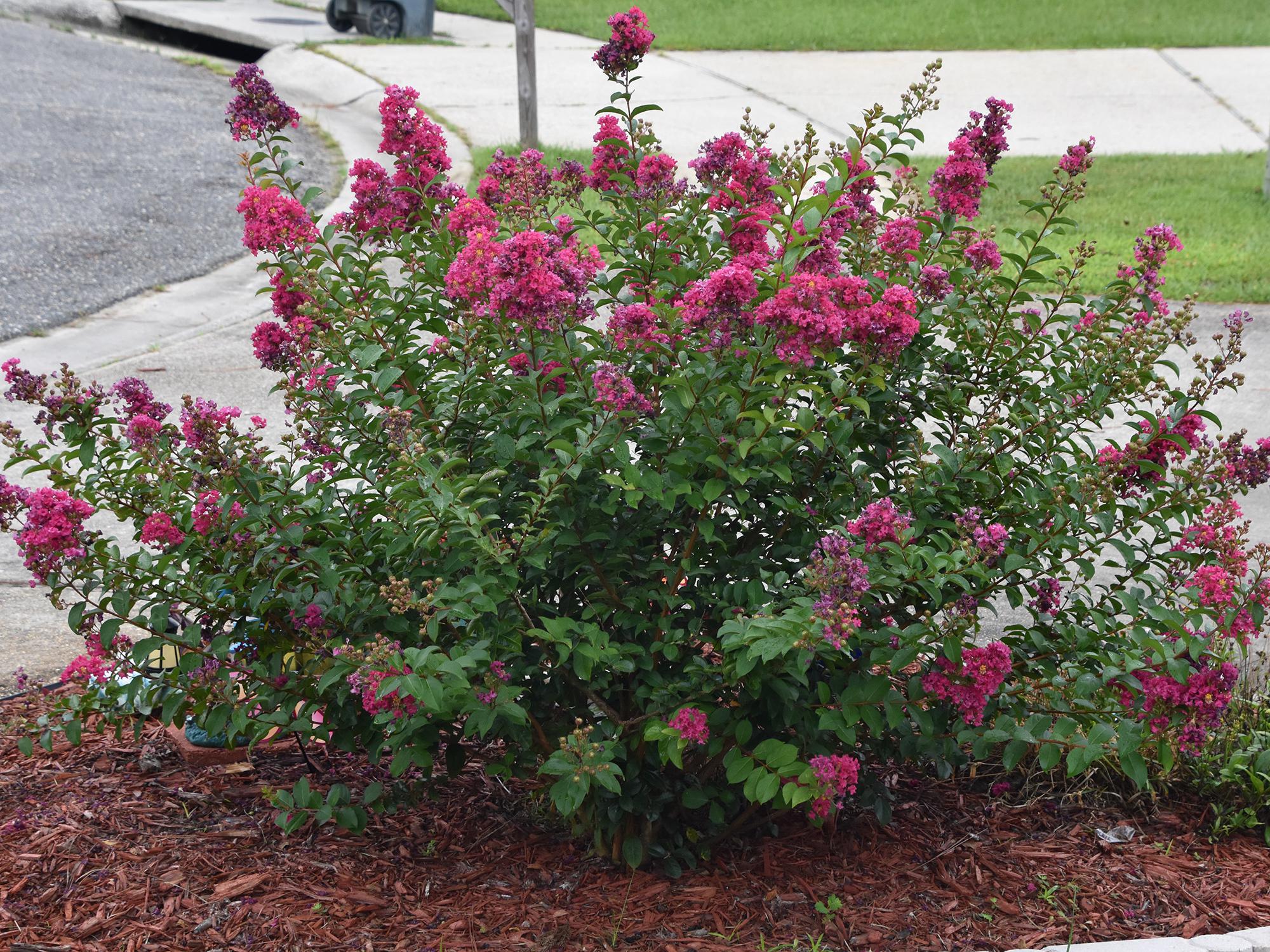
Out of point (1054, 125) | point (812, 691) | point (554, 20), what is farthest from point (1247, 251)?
point (554, 20)

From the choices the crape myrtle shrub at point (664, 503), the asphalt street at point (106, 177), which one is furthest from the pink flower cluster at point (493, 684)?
the asphalt street at point (106, 177)

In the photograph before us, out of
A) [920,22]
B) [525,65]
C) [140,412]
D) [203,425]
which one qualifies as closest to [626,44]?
[203,425]

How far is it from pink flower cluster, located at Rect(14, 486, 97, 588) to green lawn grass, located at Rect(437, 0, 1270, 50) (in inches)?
507

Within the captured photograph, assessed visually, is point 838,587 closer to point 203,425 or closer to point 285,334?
point 203,425

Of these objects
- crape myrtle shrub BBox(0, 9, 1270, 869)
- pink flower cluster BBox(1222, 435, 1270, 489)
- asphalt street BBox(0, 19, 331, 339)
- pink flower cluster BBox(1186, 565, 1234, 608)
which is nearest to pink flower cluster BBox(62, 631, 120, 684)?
crape myrtle shrub BBox(0, 9, 1270, 869)

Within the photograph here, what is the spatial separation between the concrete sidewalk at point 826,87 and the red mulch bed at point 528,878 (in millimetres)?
7705

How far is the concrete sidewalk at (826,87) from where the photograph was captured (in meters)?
11.4

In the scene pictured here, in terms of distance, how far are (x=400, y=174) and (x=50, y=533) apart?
1.22 m

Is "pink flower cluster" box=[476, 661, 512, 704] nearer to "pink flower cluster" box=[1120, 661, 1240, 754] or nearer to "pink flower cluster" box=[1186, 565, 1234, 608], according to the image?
"pink flower cluster" box=[1120, 661, 1240, 754]

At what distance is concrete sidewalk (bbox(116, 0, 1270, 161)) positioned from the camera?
1140 centimetres

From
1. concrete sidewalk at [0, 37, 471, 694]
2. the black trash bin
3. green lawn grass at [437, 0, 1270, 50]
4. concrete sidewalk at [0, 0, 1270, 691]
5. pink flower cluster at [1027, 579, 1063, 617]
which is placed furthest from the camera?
green lawn grass at [437, 0, 1270, 50]

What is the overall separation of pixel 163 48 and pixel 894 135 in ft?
49.1

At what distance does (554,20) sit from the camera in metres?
16.2

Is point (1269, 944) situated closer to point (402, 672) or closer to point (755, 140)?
point (402, 672)
